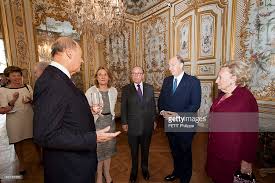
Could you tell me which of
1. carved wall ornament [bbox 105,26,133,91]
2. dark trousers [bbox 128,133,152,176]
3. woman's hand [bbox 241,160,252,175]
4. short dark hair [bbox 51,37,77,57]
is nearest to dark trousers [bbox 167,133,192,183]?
dark trousers [bbox 128,133,152,176]

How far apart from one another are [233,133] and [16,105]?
3.14 meters

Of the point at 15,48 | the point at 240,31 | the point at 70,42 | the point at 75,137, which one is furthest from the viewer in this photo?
the point at 15,48

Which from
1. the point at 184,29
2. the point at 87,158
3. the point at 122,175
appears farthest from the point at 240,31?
the point at 87,158

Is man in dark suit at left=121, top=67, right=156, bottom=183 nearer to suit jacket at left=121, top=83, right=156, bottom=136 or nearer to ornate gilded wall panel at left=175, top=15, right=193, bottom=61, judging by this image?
suit jacket at left=121, top=83, right=156, bottom=136

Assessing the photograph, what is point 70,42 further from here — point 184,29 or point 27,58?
point 184,29

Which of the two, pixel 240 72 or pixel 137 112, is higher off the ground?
pixel 240 72

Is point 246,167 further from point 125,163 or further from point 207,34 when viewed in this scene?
point 207,34

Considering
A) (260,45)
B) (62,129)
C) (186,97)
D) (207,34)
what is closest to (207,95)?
(207,34)

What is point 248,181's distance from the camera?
5.24 feet

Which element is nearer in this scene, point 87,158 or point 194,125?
point 87,158

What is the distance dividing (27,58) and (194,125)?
4693 millimetres

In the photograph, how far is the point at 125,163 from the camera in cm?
356

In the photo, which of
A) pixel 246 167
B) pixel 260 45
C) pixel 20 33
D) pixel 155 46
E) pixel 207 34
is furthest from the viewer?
pixel 155 46

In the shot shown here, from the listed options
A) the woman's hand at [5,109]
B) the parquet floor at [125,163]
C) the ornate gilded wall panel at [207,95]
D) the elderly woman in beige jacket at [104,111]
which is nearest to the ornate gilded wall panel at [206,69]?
the ornate gilded wall panel at [207,95]
